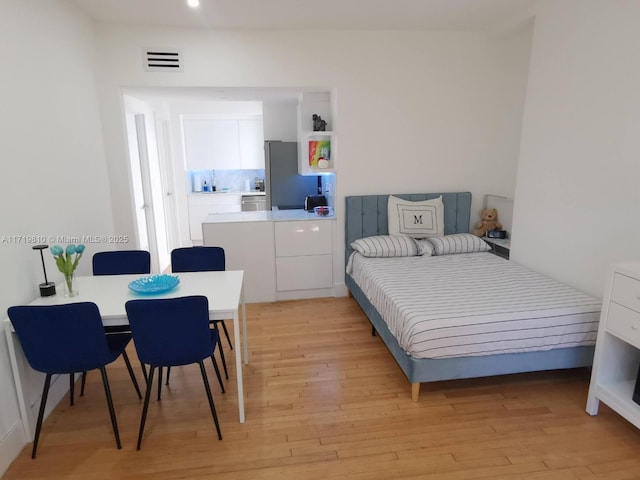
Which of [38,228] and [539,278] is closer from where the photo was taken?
[38,228]

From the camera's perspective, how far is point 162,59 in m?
3.57

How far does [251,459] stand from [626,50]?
3.33 metres

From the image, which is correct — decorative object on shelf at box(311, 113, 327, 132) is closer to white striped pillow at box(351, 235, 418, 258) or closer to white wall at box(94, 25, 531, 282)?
white wall at box(94, 25, 531, 282)

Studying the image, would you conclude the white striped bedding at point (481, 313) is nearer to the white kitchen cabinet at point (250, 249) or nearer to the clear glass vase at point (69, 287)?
the white kitchen cabinet at point (250, 249)

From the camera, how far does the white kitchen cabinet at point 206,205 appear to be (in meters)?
6.74

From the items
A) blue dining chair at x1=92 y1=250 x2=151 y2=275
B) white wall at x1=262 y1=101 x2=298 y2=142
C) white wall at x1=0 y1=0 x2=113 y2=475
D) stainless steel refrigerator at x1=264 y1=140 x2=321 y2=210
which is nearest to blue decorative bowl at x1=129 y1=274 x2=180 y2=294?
blue dining chair at x1=92 y1=250 x2=151 y2=275

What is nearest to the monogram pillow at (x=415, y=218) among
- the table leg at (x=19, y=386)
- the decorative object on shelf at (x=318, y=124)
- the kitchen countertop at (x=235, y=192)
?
the decorative object on shelf at (x=318, y=124)

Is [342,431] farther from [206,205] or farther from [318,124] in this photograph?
[206,205]

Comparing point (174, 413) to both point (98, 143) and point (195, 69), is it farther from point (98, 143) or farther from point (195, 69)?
point (195, 69)

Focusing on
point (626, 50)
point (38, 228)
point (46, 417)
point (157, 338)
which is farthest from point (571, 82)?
point (46, 417)

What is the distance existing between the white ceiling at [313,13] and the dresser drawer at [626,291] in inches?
93.9

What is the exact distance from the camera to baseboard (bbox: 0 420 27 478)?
2.03m

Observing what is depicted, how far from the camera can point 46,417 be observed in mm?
2434

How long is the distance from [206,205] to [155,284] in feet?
14.8
